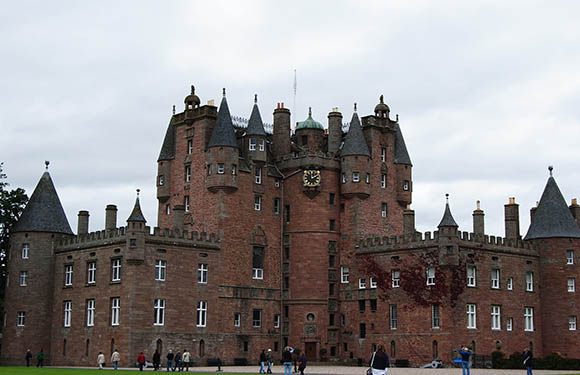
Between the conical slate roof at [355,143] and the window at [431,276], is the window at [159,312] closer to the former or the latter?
the window at [431,276]

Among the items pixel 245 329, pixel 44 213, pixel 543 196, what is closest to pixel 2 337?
pixel 44 213

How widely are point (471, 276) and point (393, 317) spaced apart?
7.21 m

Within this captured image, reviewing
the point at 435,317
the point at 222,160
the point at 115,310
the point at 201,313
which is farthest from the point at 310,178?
the point at 115,310

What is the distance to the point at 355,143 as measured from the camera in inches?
3027

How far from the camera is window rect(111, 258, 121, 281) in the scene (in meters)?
66.3

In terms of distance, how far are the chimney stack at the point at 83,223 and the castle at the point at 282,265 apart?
0.17 metres

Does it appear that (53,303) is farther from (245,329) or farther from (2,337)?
(245,329)

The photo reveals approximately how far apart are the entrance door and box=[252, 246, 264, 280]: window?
23.4 feet

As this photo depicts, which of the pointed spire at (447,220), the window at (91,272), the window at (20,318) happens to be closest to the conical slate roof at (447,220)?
the pointed spire at (447,220)

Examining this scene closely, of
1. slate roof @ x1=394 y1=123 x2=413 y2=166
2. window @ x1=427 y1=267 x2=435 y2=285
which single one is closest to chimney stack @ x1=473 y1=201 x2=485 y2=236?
window @ x1=427 y1=267 x2=435 y2=285

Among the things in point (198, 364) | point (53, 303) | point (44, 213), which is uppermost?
point (44, 213)

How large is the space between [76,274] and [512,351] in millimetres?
36616

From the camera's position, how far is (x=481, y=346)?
2670 inches

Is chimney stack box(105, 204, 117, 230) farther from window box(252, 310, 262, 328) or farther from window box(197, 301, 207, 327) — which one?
window box(252, 310, 262, 328)
